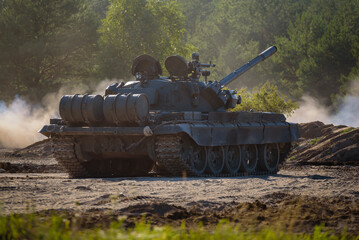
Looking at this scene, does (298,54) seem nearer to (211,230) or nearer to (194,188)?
(194,188)

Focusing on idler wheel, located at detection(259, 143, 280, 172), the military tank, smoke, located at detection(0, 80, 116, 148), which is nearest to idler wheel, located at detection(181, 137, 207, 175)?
the military tank

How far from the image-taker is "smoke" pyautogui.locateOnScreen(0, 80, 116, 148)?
36562 mm

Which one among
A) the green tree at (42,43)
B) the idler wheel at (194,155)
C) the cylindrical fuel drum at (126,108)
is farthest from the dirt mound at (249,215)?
the green tree at (42,43)

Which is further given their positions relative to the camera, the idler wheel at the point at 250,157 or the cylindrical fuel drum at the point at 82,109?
the idler wheel at the point at 250,157

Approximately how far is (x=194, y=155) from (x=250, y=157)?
3.30 metres

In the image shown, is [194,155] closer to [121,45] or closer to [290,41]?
[121,45]

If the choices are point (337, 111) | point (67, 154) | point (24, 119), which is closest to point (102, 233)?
point (67, 154)

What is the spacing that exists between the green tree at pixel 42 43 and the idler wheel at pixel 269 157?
75.5ft

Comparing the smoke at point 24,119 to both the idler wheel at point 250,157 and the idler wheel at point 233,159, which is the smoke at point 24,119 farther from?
the idler wheel at point 233,159

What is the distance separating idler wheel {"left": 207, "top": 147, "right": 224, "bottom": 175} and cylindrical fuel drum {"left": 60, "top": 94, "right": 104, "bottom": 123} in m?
2.97

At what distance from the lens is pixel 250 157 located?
19.5 meters

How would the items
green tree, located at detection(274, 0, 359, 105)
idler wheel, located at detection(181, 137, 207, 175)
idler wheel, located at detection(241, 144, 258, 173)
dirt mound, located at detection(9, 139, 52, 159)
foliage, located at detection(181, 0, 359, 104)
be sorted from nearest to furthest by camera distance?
idler wheel, located at detection(181, 137, 207, 175), idler wheel, located at detection(241, 144, 258, 173), dirt mound, located at detection(9, 139, 52, 159), green tree, located at detection(274, 0, 359, 105), foliage, located at detection(181, 0, 359, 104)

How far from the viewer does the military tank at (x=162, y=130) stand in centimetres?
1536

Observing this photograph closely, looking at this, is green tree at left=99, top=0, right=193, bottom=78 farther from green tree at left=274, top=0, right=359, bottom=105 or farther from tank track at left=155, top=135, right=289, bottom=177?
tank track at left=155, top=135, right=289, bottom=177
